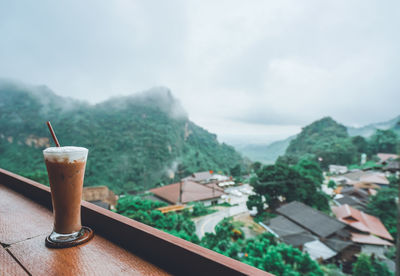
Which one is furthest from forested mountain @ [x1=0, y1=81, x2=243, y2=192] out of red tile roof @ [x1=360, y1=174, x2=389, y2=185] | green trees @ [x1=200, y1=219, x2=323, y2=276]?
red tile roof @ [x1=360, y1=174, x2=389, y2=185]

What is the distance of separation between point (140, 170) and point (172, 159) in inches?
182

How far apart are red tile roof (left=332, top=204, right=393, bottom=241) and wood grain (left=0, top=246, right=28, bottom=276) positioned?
11257 millimetres

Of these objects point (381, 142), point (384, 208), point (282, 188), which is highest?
point (381, 142)

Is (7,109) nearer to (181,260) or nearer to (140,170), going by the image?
(140,170)

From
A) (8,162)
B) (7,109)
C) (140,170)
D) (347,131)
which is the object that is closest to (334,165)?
(347,131)

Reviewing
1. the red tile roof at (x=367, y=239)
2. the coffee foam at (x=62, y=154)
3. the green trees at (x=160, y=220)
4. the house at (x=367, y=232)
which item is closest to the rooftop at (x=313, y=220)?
the red tile roof at (x=367, y=239)

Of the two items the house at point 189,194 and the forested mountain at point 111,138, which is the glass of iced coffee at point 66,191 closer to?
the house at point 189,194

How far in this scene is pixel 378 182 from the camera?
14188 millimetres

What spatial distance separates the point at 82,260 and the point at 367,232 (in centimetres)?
1130

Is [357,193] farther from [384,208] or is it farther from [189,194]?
[189,194]

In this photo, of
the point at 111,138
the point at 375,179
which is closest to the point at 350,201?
the point at 375,179

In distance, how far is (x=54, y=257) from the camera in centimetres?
42

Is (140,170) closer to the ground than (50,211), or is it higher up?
closer to the ground

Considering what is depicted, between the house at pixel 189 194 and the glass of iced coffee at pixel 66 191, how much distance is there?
12584mm
